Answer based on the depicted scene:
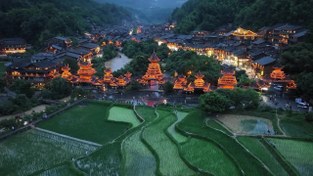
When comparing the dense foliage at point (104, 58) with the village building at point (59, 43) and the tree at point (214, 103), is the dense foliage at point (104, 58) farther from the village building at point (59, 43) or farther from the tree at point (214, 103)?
the tree at point (214, 103)

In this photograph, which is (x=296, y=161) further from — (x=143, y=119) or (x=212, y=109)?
(x=143, y=119)

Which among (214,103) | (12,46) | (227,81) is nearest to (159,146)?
(214,103)

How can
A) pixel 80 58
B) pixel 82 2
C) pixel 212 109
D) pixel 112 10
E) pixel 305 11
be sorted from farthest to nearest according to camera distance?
pixel 112 10 → pixel 82 2 → pixel 80 58 → pixel 305 11 → pixel 212 109

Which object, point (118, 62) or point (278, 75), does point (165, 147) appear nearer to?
point (278, 75)

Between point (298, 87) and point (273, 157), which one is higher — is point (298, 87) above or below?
above

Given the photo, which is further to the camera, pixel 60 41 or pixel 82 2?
pixel 82 2

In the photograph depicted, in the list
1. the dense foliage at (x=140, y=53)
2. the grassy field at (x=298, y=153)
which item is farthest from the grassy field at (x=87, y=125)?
the dense foliage at (x=140, y=53)

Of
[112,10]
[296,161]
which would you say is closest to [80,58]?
[296,161]

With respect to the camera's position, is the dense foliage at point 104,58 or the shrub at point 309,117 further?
the dense foliage at point 104,58

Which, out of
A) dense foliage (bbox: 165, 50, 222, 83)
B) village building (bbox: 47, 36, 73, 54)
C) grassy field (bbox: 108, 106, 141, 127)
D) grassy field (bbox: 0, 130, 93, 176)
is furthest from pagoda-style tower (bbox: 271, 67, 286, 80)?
village building (bbox: 47, 36, 73, 54)
